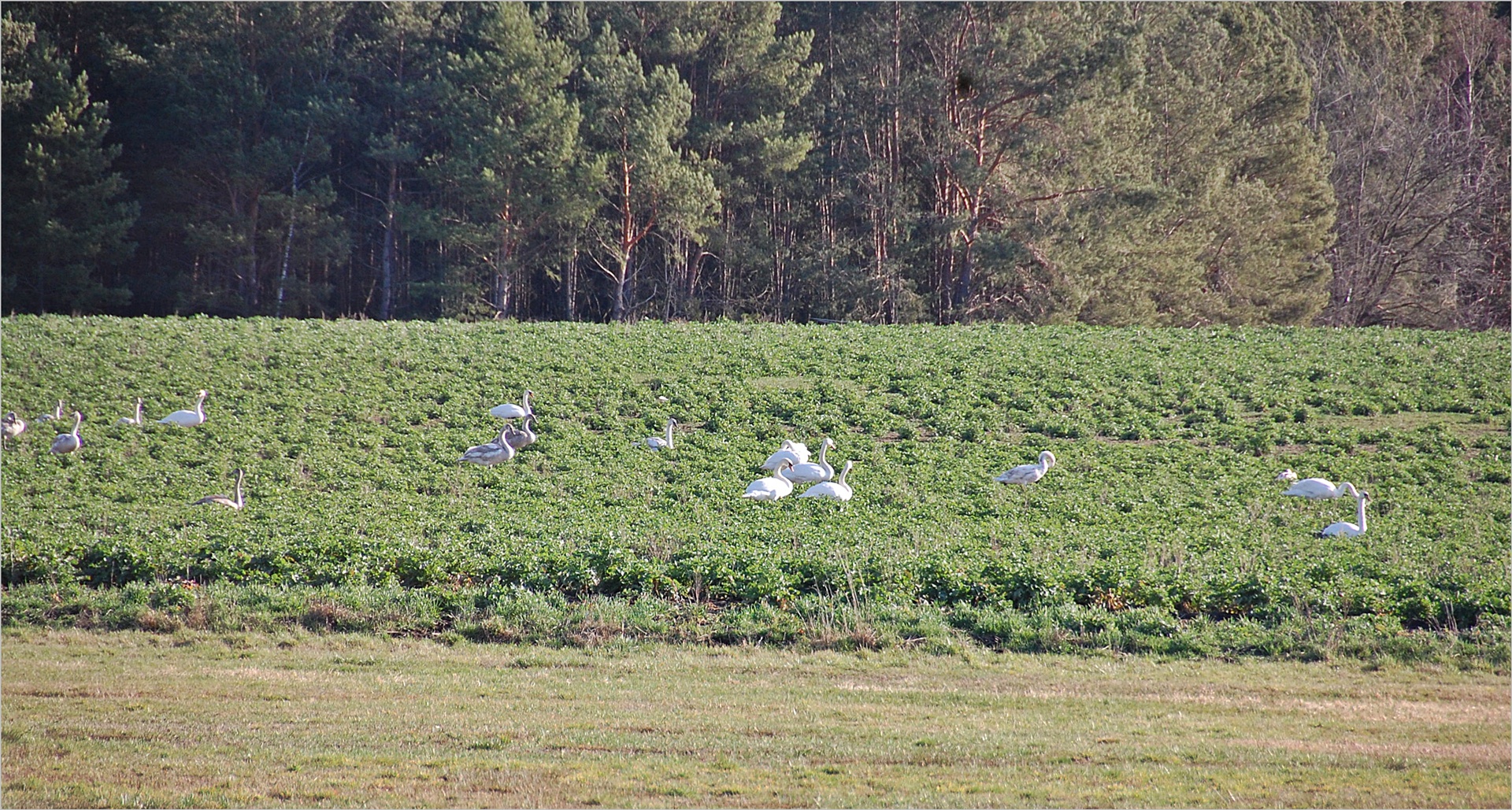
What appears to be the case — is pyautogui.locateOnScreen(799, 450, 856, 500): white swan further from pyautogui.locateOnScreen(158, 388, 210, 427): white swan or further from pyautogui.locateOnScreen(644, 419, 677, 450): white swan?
pyautogui.locateOnScreen(158, 388, 210, 427): white swan

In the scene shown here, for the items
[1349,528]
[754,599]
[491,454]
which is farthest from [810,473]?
[1349,528]

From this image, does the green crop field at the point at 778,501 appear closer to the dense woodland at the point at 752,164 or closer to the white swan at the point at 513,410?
the white swan at the point at 513,410

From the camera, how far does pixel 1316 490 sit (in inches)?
650

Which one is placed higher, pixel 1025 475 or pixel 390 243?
pixel 390 243

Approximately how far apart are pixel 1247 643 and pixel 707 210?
37605 millimetres

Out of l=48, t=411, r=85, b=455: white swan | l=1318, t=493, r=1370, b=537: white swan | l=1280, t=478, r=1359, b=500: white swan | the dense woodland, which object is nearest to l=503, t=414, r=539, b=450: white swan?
l=48, t=411, r=85, b=455: white swan

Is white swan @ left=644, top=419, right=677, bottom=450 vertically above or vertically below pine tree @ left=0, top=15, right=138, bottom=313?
below

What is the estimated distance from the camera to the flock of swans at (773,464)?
650 inches

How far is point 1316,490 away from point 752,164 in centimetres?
3467

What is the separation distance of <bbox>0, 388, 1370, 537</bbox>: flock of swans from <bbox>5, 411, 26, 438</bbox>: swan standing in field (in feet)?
0.04

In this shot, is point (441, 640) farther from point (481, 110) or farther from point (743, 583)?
point (481, 110)

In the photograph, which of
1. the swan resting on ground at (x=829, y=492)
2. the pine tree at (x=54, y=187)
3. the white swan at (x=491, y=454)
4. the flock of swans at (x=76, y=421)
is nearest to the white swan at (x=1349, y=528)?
the swan resting on ground at (x=829, y=492)

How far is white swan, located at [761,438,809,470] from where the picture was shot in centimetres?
1842

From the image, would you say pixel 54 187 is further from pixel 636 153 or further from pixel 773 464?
pixel 773 464
